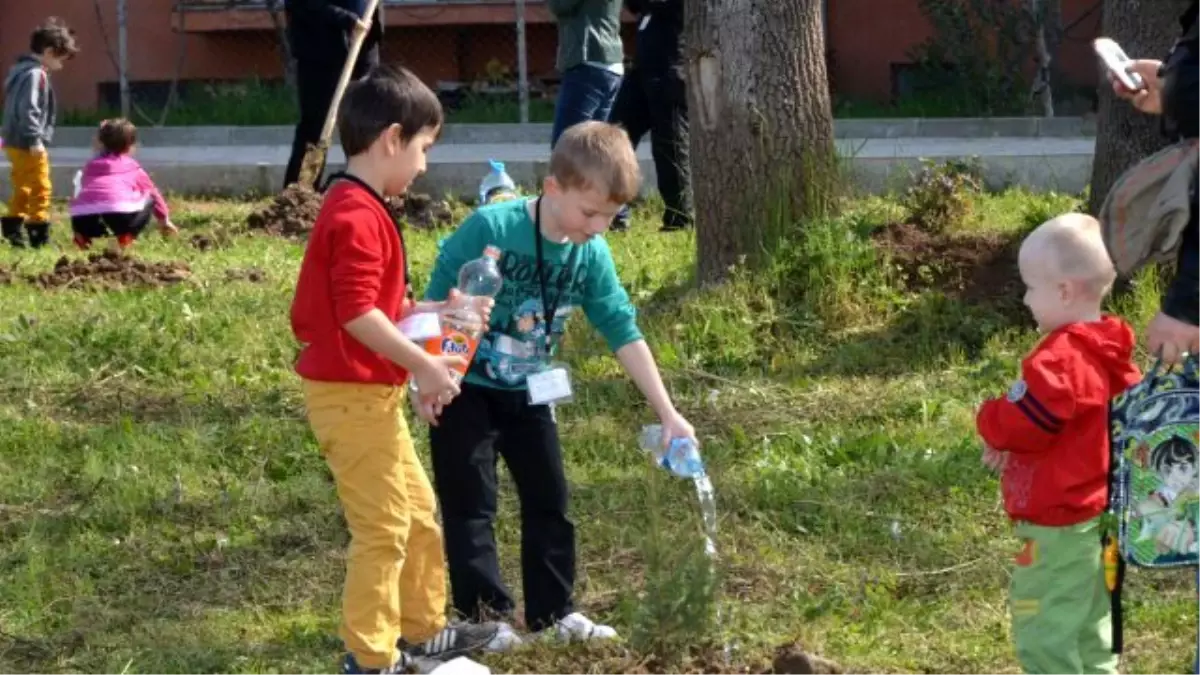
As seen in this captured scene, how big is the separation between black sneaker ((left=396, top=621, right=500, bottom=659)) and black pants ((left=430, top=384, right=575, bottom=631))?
0.16 metres

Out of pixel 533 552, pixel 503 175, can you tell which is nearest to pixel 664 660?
pixel 533 552

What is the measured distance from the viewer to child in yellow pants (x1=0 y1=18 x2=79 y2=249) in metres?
11.8

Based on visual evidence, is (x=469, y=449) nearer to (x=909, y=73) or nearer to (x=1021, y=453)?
(x=1021, y=453)

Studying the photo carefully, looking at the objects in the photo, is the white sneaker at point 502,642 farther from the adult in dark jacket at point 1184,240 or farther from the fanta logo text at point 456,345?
the adult in dark jacket at point 1184,240

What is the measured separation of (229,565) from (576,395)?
187 centimetres

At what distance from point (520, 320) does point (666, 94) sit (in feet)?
18.9

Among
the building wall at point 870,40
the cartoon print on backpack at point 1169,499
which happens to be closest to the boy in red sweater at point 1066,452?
the cartoon print on backpack at point 1169,499

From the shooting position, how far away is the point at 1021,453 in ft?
14.2

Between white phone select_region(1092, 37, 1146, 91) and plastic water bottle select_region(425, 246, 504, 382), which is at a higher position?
white phone select_region(1092, 37, 1146, 91)

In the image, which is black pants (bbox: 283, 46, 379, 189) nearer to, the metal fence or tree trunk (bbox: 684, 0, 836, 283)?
tree trunk (bbox: 684, 0, 836, 283)

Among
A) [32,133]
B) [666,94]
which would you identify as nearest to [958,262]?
[666,94]

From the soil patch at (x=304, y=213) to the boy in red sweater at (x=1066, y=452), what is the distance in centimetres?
742

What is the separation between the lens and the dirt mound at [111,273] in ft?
31.6

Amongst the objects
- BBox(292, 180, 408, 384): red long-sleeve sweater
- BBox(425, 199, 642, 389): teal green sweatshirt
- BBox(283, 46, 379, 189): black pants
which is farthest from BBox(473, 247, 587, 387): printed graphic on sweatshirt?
BBox(283, 46, 379, 189): black pants
